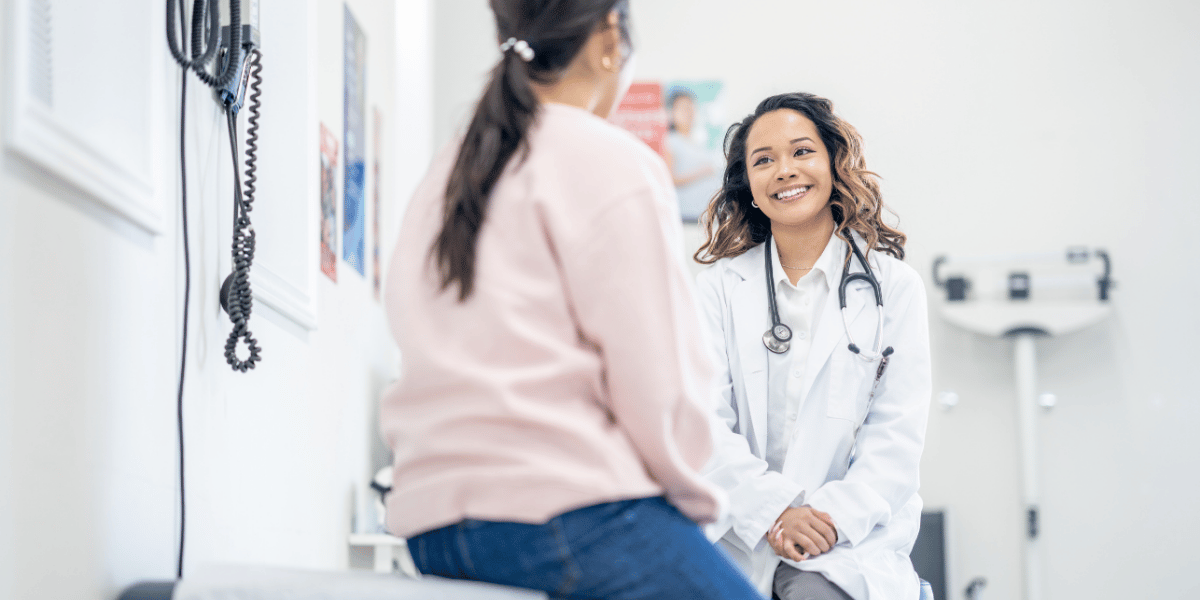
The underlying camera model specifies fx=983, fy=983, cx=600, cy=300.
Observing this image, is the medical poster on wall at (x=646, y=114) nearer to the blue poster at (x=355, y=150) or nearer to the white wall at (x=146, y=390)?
the blue poster at (x=355, y=150)

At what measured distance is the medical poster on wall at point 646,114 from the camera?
4.11 metres

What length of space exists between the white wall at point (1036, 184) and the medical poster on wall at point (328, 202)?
1610 mm

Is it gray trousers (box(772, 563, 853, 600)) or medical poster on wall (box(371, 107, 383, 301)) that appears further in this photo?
medical poster on wall (box(371, 107, 383, 301))

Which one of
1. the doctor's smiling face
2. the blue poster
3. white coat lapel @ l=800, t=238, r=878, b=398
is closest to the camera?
white coat lapel @ l=800, t=238, r=878, b=398

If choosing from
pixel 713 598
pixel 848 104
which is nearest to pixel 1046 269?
pixel 848 104

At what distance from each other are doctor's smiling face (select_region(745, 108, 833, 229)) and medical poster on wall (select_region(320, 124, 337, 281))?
111 cm

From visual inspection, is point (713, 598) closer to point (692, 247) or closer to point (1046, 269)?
point (692, 247)

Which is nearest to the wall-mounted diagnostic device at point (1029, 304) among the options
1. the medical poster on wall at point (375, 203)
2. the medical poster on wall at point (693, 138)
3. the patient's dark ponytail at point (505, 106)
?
the medical poster on wall at point (693, 138)

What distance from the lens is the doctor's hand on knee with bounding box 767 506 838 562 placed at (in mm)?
1527

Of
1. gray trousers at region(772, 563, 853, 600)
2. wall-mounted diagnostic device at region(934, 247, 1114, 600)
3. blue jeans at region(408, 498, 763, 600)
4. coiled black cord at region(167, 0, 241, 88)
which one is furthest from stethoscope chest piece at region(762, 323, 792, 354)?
wall-mounted diagnostic device at region(934, 247, 1114, 600)

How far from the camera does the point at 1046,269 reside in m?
3.94

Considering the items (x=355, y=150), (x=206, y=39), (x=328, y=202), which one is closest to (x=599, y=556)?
(x=206, y=39)

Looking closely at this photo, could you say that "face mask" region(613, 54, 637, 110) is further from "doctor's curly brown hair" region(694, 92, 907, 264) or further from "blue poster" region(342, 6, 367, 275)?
"blue poster" region(342, 6, 367, 275)

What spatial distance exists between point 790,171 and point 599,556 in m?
1.07
